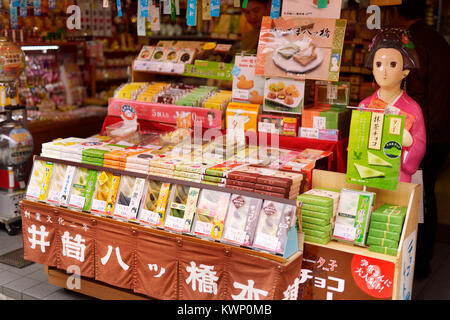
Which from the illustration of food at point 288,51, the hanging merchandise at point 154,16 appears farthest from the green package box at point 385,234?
the hanging merchandise at point 154,16

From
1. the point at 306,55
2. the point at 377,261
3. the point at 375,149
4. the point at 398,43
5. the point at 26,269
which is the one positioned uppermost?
the point at 398,43

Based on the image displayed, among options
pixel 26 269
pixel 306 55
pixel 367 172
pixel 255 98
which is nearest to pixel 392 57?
pixel 306 55

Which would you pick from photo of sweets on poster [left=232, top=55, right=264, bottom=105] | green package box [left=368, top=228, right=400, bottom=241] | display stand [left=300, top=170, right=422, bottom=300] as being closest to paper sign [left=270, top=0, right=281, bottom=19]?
photo of sweets on poster [left=232, top=55, right=264, bottom=105]

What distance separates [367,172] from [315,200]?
0.39 meters

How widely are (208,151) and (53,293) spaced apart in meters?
1.80

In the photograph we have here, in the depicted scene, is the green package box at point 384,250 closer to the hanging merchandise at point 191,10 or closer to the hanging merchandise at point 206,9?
the hanging merchandise at point 191,10

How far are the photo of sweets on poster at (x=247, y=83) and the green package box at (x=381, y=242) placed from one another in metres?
1.76

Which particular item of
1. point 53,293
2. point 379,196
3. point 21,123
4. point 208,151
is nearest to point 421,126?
point 379,196

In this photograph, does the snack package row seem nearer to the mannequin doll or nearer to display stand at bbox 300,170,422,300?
display stand at bbox 300,170,422,300

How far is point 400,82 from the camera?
3938 mm

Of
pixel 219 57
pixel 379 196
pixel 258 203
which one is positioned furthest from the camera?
pixel 219 57

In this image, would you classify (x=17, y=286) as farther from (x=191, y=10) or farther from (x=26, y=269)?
(x=191, y=10)

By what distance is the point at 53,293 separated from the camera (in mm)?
4414

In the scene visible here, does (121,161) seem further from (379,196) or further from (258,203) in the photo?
(379,196)
